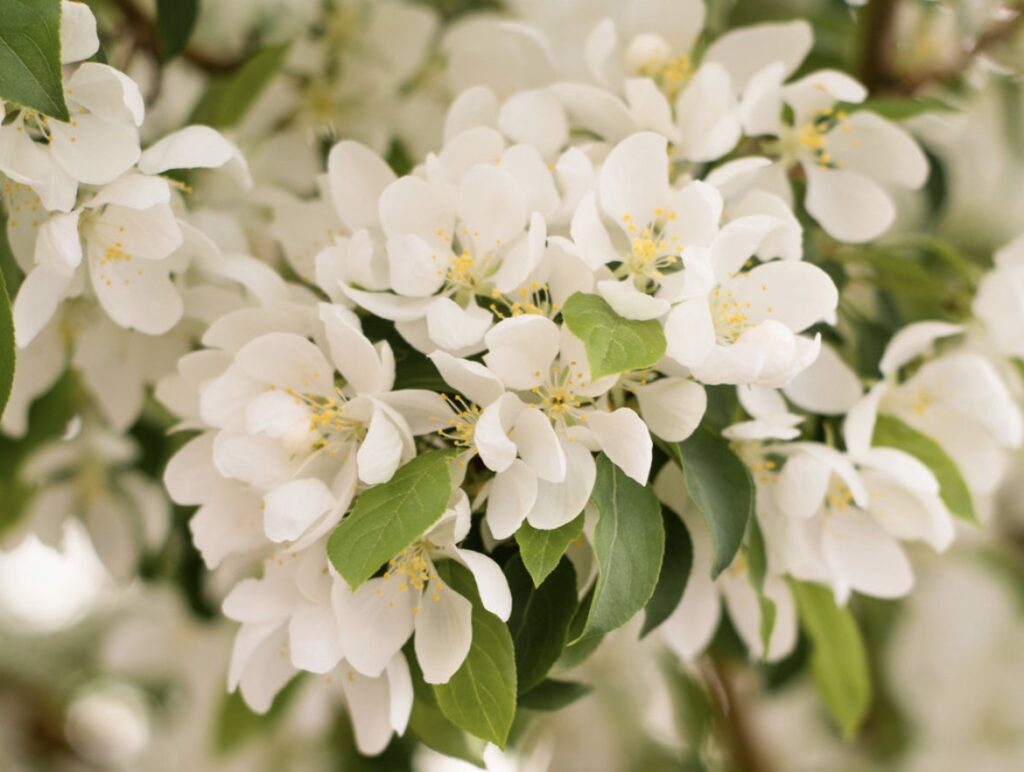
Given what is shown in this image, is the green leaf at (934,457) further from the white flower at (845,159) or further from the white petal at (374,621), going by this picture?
the white petal at (374,621)

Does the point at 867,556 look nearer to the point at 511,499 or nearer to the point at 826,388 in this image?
the point at 826,388

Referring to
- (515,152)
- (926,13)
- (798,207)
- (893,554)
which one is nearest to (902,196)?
(926,13)

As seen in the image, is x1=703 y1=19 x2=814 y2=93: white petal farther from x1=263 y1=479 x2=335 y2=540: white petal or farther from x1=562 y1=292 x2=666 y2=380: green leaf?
x1=263 y1=479 x2=335 y2=540: white petal

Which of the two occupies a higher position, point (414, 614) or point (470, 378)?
point (470, 378)

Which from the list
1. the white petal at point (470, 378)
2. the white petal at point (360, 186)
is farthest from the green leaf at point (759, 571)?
the white petal at point (360, 186)

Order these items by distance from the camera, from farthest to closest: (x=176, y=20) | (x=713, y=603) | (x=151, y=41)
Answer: (x=151, y=41), (x=176, y=20), (x=713, y=603)

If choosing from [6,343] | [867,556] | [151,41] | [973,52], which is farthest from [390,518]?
[973,52]

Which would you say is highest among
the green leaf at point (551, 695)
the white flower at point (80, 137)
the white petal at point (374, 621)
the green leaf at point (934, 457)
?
the white flower at point (80, 137)
